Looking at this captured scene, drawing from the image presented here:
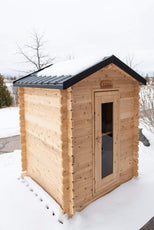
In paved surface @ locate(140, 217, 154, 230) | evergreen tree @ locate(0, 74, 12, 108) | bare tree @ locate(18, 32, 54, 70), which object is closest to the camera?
paved surface @ locate(140, 217, 154, 230)

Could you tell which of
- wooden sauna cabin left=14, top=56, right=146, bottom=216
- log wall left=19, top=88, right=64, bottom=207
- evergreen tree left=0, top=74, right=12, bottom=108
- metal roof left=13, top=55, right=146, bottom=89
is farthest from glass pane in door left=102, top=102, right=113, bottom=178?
evergreen tree left=0, top=74, right=12, bottom=108

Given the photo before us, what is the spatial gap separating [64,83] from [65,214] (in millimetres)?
2505

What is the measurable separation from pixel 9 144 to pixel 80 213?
5.52m

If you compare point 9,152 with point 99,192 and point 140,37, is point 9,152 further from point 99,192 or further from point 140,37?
point 140,37

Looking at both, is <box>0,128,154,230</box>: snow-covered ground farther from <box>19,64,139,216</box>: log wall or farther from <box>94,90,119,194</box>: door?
<box>94,90,119,194</box>: door

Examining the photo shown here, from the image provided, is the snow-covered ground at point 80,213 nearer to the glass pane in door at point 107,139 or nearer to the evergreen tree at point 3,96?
the glass pane in door at point 107,139

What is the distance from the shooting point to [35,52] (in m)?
18.5

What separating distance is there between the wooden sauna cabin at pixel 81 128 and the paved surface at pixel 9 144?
307 centimetres

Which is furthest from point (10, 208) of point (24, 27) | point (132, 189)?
point (24, 27)

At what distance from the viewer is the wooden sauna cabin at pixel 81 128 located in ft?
10.9

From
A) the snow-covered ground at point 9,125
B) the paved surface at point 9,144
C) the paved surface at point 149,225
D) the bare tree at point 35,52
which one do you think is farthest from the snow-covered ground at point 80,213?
the bare tree at point 35,52

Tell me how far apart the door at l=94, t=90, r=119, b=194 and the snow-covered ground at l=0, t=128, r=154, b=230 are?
35 centimetres

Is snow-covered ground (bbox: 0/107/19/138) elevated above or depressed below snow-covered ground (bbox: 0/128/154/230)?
above

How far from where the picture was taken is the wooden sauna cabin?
3328 millimetres
